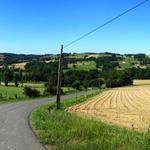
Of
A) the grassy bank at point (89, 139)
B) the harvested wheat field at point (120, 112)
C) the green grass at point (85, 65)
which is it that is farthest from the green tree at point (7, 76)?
the grassy bank at point (89, 139)

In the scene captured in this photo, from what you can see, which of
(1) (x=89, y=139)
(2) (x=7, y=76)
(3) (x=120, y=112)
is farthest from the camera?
(2) (x=7, y=76)

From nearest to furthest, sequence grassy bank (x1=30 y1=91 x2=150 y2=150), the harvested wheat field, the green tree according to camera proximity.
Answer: grassy bank (x1=30 y1=91 x2=150 y2=150), the harvested wheat field, the green tree

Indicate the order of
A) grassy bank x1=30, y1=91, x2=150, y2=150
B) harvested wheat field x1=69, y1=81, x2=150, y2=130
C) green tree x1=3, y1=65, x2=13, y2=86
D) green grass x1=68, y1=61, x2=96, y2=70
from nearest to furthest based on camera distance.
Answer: grassy bank x1=30, y1=91, x2=150, y2=150
harvested wheat field x1=69, y1=81, x2=150, y2=130
green tree x1=3, y1=65, x2=13, y2=86
green grass x1=68, y1=61, x2=96, y2=70

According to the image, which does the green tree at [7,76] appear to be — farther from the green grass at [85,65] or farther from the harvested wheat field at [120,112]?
the harvested wheat field at [120,112]

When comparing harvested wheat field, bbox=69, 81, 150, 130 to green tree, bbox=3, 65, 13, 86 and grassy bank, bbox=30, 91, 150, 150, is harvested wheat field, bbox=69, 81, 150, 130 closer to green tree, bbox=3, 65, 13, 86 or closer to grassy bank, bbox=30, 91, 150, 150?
grassy bank, bbox=30, 91, 150, 150

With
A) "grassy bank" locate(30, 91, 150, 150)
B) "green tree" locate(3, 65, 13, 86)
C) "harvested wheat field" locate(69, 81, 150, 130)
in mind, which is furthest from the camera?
"green tree" locate(3, 65, 13, 86)

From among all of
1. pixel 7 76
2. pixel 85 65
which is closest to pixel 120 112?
pixel 7 76

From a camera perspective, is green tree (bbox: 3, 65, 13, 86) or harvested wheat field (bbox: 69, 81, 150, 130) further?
green tree (bbox: 3, 65, 13, 86)

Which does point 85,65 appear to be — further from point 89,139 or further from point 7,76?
point 89,139

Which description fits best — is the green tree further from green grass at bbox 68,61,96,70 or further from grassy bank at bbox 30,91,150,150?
grassy bank at bbox 30,91,150,150

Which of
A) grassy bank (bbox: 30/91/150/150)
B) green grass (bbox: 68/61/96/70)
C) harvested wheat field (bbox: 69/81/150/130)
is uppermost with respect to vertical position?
green grass (bbox: 68/61/96/70)

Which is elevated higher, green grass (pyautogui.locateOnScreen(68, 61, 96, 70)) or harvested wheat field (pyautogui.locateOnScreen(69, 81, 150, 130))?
green grass (pyautogui.locateOnScreen(68, 61, 96, 70))

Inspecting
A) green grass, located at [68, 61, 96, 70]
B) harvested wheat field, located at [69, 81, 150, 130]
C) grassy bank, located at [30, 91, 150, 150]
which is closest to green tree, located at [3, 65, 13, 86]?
green grass, located at [68, 61, 96, 70]

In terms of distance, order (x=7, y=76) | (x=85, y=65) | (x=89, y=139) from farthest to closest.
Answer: (x=85, y=65) < (x=7, y=76) < (x=89, y=139)
